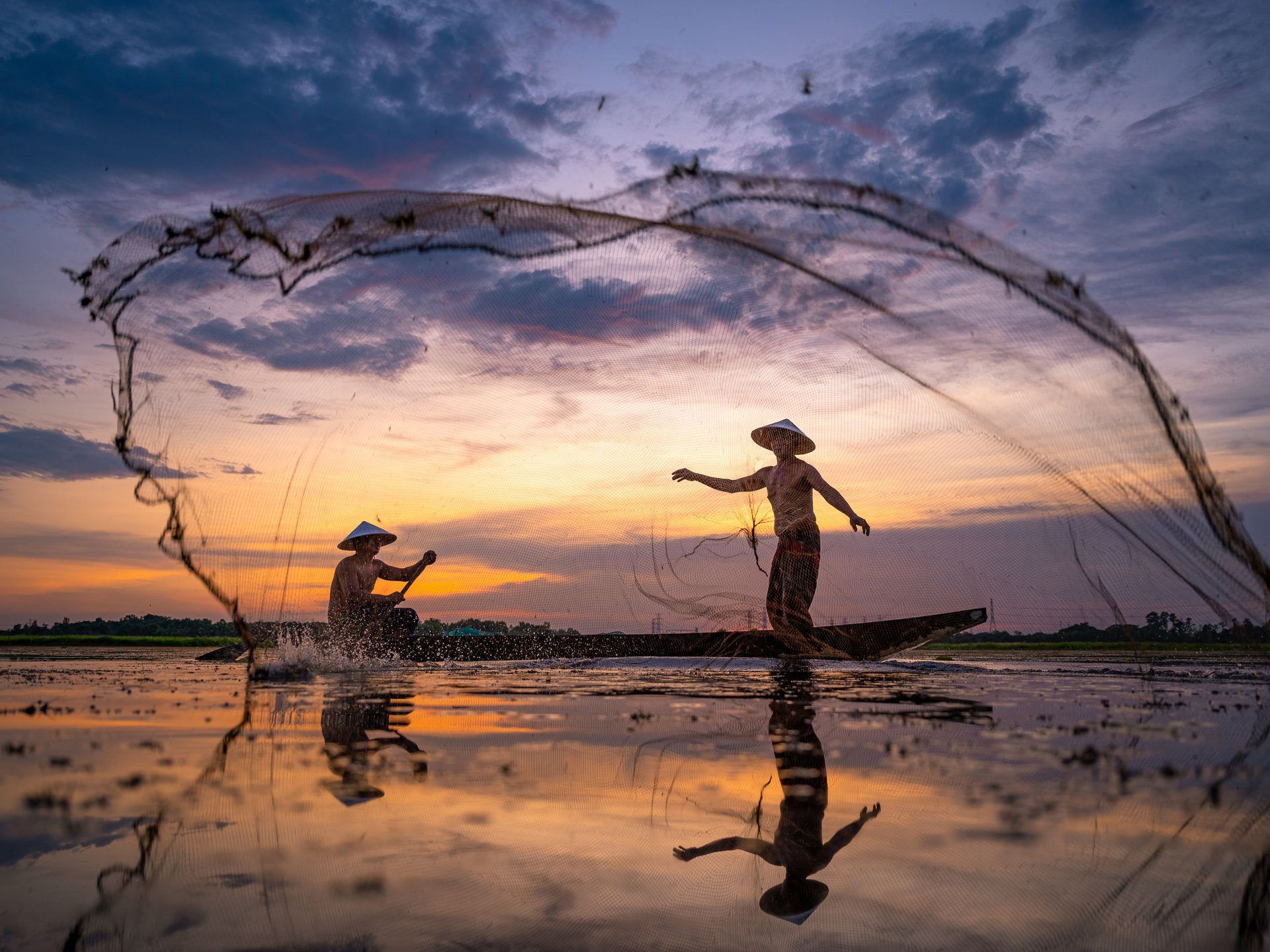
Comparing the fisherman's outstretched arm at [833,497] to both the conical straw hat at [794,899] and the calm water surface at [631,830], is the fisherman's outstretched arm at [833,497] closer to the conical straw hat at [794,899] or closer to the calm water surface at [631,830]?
the calm water surface at [631,830]

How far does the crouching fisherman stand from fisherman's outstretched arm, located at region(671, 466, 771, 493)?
5863mm

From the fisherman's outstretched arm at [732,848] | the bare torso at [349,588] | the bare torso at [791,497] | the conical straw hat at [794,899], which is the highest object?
the bare torso at [791,497]

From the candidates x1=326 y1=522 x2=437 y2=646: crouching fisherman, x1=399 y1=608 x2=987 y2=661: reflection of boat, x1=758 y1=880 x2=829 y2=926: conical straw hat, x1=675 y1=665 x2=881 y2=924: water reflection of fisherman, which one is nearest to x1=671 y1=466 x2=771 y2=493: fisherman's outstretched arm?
x1=399 y1=608 x2=987 y2=661: reflection of boat

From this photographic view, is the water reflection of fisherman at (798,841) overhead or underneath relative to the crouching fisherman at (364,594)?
underneath

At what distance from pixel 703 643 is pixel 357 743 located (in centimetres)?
1088

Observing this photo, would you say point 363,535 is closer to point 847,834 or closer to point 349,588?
point 349,588

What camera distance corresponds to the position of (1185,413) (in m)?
9.30

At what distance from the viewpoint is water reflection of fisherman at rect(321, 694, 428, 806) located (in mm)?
4445

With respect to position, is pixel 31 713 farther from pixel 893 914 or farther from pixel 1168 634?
pixel 1168 634

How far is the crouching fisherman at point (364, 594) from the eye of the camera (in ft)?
54.0

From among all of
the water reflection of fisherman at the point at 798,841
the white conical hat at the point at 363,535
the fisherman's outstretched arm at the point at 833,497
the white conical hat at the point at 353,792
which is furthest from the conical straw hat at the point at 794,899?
the white conical hat at the point at 363,535

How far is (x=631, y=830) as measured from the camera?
12.2ft

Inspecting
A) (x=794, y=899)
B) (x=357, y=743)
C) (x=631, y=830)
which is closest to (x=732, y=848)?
(x=631, y=830)

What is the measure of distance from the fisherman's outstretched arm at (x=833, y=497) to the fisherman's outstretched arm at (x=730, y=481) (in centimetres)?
81
